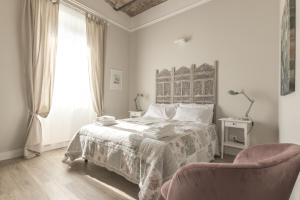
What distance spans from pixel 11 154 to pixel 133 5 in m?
4.19

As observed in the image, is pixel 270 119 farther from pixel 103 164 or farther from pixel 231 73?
pixel 103 164

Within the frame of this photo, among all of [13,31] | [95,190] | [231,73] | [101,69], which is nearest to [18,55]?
[13,31]

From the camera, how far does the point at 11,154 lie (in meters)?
2.89

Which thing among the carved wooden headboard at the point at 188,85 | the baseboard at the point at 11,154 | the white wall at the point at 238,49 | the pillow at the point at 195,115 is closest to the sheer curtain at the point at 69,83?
the baseboard at the point at 11,154

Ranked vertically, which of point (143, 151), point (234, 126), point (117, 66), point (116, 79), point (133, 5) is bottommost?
point (143, 151)

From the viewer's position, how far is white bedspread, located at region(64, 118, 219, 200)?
1.69 metres

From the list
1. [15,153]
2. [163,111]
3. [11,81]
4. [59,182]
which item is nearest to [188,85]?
[163,111]

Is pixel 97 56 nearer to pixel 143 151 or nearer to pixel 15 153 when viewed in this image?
pixel 15 153

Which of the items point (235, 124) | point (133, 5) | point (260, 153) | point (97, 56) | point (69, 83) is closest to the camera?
point (260, 153)

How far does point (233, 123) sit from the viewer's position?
2.84 metres

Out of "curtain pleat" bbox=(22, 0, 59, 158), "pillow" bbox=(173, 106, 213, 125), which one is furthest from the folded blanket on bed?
"curtain pleat" bbox=(22, 0, 59, 158)

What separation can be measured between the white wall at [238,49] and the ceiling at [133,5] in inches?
25.8

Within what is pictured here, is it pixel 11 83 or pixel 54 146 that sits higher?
pixel 11 83

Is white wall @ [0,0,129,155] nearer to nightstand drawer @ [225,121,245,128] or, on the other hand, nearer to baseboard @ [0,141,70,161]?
baseboard @ [0,141,70,161]
